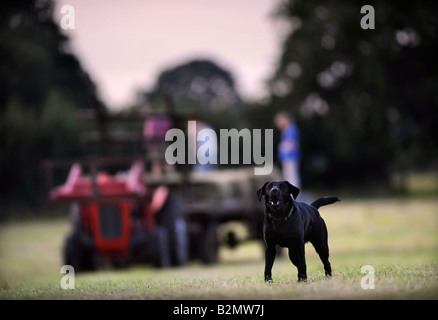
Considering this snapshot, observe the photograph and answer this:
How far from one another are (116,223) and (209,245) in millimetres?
2509

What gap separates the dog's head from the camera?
16.5ft

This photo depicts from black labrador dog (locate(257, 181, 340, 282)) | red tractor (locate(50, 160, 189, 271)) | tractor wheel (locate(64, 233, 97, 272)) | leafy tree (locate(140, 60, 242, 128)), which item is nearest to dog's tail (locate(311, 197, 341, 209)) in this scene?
black labrador dog (locate(257, 181, 340, 282))

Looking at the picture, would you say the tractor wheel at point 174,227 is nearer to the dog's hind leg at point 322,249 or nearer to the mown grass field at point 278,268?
the mown grass field at point 278,268

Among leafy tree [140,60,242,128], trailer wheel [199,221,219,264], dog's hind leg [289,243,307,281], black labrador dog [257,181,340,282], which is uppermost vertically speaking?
leafy tree [140,60,242,128]

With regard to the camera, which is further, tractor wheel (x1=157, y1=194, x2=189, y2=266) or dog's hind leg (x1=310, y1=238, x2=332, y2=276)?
tractor wheel (x1=157, y1=194, x2=189, y2=266)

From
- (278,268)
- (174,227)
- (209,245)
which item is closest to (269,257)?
(278,268)

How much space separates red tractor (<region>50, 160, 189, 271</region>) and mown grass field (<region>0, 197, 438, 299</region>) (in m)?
0.29

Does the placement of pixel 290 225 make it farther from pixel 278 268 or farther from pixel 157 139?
pixel 157 139

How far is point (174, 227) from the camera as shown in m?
12.9

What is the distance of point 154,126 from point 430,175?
35.9 meters

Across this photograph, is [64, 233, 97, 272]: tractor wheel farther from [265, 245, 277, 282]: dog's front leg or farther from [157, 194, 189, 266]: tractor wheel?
[265, 245, 277, 282]: dog's front leg

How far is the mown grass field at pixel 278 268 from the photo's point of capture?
5.30 m

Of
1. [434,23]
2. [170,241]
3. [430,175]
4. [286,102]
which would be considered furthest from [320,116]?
[170,241]
